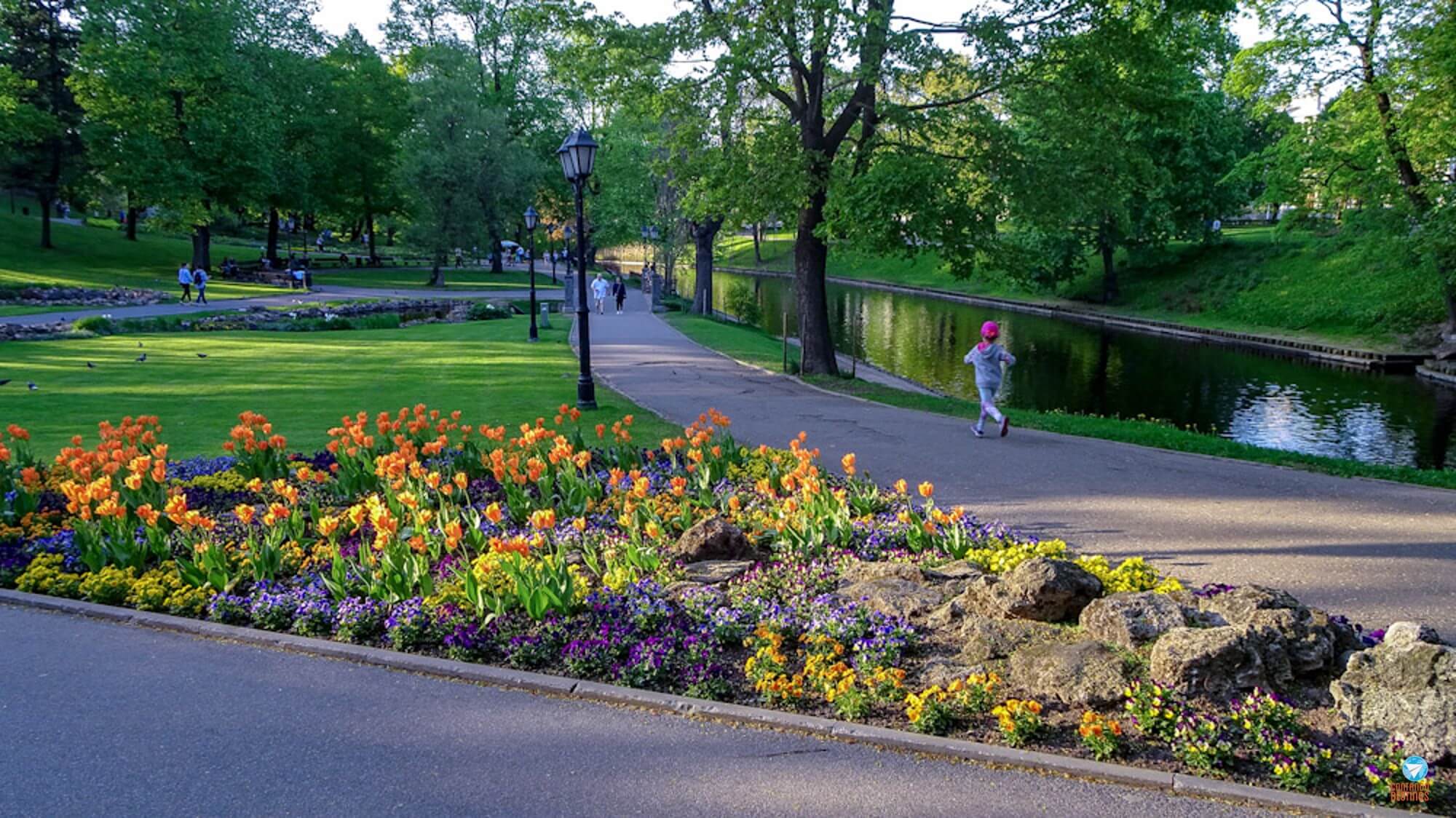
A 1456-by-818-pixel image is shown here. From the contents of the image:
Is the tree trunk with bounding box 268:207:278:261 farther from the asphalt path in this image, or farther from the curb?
the asphalt path

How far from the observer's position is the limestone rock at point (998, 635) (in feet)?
18.7

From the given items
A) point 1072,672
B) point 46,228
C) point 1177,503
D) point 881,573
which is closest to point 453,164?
point 46,228

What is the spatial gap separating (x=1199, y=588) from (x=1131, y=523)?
2.11 m

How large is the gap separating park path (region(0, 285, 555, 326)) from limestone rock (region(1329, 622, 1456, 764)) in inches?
1230

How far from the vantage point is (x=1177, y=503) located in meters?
9.80

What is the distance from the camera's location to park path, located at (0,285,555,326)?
29.5 m

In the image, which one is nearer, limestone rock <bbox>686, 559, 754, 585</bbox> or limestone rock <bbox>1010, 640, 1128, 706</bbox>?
limestone rock <bbox>1010, 640, 1128, 706</bbox>

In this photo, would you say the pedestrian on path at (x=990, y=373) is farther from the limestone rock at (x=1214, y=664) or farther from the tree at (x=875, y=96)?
the limestone rock at (x=1214, y=664)

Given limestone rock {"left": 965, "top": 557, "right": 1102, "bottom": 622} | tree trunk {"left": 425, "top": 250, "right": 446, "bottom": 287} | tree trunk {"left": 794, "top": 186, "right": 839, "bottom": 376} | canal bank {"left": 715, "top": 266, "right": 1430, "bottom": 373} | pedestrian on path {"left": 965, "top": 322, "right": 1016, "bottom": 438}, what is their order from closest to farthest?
limestone rock {"left": 965, "top": 557, "right": 1102, "bottom": 622} < pedestrian on path {"left": 965, "top": 322, "right": 1016, "bottom": 438} < tree trunk {"left": 794, "top": 186, "right": 839, "bottom": 376} < canal bank {"left": 715, "top": 266, "right": 1430, "bottom": 373} < tree trunk {"left": 425, "top": 250, "right": 446, "bottom": 287}

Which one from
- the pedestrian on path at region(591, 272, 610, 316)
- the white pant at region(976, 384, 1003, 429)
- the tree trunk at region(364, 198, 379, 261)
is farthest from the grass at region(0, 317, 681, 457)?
the tree trunk at region(364, 198, 379, 261)

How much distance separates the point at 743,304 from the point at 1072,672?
4965 cm

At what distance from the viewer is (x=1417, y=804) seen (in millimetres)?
4168

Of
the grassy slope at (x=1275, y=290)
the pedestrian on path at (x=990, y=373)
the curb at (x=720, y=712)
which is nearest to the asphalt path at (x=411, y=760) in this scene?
the curb at (x=720, y=712)

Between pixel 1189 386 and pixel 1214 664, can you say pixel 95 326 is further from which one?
pixel 1189 386
